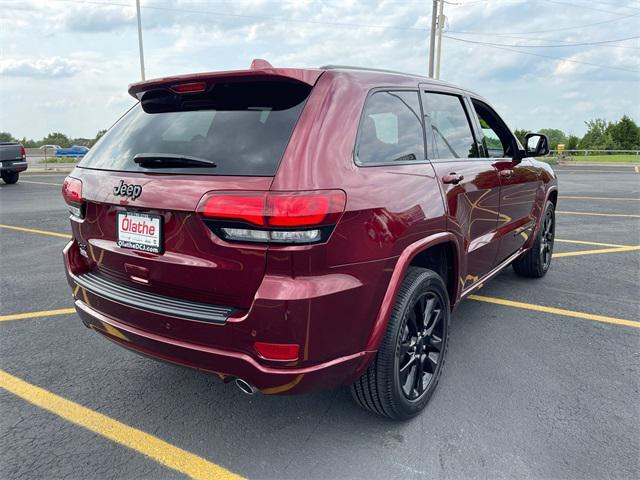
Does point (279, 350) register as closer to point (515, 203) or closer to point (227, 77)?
point (227, 77)

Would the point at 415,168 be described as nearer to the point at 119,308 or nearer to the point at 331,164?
the point at 331,164

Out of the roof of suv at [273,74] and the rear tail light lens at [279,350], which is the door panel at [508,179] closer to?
the roof of suv at [273,74]

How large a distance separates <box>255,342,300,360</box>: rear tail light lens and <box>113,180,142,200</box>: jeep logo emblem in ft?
2.87

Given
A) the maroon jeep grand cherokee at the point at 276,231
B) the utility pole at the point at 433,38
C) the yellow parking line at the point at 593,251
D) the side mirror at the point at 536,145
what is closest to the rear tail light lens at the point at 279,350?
the maroon jeep grand cherokee at the point at 276,231

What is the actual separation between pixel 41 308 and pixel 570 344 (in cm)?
423

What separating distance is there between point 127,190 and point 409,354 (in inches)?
64.0

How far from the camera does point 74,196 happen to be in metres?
2.63

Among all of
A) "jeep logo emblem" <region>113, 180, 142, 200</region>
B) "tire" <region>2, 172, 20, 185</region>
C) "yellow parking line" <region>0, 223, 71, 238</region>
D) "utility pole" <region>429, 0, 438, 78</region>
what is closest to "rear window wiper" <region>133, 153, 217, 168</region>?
"jeep logo emblem" <region>113, 180, 142, 200</region>

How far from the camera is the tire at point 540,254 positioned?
4.96 meters

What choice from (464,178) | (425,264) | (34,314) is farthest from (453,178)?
(34,314)

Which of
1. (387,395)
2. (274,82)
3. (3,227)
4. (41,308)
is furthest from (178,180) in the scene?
(3,227)

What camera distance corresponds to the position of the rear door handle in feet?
9.26

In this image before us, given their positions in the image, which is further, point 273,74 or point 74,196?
point 74,196

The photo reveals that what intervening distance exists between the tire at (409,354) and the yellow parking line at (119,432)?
75 centimetres
